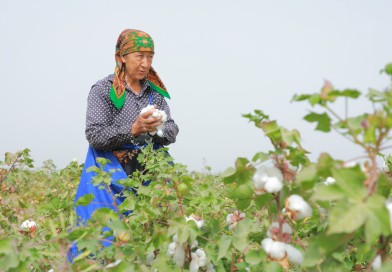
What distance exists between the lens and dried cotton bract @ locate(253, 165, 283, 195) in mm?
1090

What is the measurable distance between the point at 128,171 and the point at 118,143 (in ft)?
0.69

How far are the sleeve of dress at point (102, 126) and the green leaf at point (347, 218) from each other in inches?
73.8

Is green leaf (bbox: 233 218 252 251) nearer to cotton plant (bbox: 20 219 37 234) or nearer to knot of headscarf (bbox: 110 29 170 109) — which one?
cotton plant (bbox: 20 219 37 234)

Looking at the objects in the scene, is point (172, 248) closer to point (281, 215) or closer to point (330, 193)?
point (281, 215)

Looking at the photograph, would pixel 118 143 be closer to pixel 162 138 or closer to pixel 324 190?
pixel 162 138

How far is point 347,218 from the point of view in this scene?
792mm

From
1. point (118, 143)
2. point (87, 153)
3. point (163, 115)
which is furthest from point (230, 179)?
point (87, 153)

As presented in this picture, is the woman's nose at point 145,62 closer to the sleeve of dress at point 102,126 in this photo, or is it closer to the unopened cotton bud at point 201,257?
the sleeve of dress at point 102,126

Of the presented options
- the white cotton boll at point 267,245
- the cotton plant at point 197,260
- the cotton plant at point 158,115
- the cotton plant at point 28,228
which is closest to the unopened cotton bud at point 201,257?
the cotton plant at point 197,260

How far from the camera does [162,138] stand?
2727mm

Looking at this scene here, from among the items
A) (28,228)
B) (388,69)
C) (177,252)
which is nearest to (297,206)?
(388,69)

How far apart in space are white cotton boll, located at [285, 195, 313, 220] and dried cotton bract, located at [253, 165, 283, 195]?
0.04 metres

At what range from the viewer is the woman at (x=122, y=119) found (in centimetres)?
262

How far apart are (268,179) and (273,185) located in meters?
0.02
